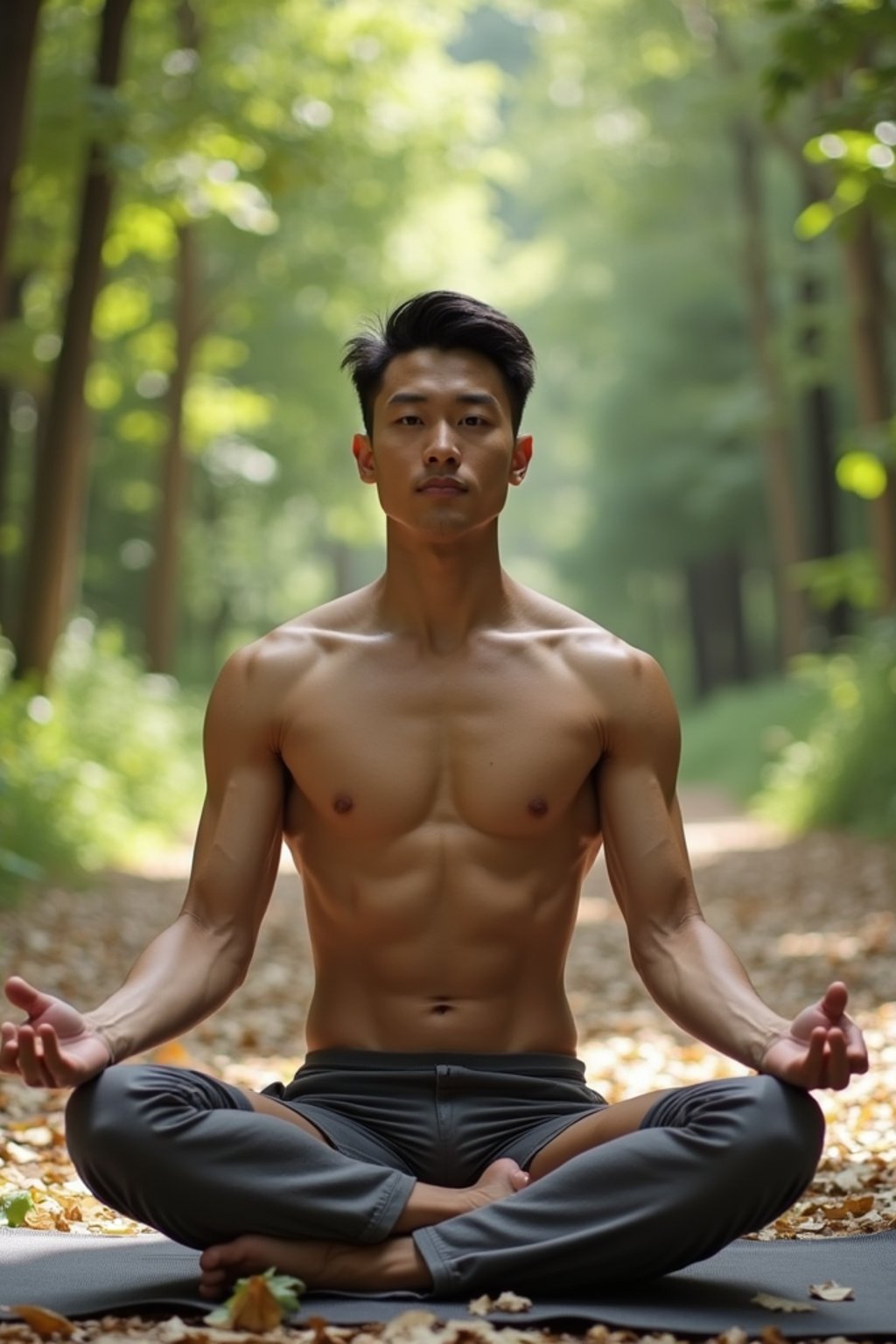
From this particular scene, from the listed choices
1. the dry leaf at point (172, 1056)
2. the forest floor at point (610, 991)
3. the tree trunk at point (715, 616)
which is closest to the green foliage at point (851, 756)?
the forest floor at point (610, 991)

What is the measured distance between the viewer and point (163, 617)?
1936cm

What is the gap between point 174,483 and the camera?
1916 centimetres

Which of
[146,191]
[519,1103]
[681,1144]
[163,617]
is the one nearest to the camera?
[681,1144]

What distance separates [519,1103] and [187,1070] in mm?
680

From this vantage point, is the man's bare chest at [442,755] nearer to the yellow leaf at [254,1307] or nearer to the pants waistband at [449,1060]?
the pants waistband at [449,1060]

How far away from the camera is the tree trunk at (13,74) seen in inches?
361

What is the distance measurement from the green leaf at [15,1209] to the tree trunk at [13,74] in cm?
632

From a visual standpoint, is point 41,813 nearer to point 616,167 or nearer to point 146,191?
point 146,191

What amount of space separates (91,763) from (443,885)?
1057 centimetres

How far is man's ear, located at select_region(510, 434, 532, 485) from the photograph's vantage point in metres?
3.97

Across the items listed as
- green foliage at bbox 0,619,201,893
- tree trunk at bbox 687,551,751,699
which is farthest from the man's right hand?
tree trunk at bbox 687,551,751,699

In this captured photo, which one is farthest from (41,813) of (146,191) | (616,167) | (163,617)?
(616,167)

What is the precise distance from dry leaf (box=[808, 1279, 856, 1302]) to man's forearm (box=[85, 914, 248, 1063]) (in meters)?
1.22

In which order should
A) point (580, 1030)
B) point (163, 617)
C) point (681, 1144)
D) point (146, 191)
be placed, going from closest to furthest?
point (681, 1144), point (580, 1030), point (146, 191), point (163, 617)
